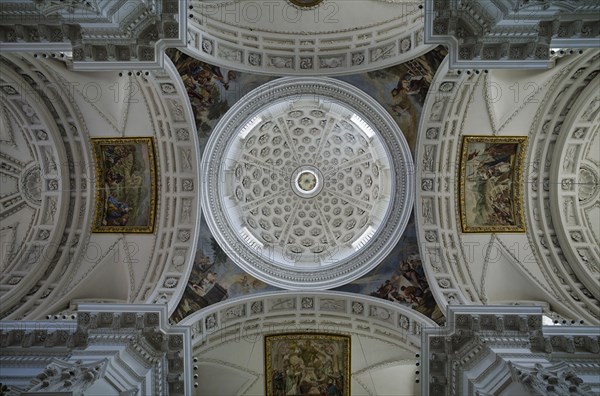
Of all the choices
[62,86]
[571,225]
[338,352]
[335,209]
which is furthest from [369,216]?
[62,86]

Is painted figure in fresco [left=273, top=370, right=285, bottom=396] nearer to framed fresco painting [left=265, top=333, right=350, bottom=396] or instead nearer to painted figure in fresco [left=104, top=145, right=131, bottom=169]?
framed fresco painting [left=265, top=333, right=350, bottom=396]

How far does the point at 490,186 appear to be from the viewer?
16594 mm

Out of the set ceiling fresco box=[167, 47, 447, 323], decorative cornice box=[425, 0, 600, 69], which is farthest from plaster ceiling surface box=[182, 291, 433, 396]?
decorative cornice box=[425, 0, 600, 69]

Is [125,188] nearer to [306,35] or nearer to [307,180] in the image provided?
[307,180]

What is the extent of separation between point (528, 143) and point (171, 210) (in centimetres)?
1163

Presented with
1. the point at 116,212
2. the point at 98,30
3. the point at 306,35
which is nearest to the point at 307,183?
the point at 306,35

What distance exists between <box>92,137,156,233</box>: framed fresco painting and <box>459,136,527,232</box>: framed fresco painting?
10.2m

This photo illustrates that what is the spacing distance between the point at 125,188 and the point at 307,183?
24.0 feet

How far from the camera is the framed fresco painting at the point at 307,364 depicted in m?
17.7

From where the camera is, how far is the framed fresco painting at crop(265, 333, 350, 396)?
1773 centimetres

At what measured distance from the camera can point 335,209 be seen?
2112cm

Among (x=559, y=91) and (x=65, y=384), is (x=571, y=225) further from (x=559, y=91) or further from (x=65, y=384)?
(x=65, y=384)

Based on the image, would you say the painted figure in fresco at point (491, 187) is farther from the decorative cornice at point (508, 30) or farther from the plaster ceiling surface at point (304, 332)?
the decorative cornice at point (508, 30)

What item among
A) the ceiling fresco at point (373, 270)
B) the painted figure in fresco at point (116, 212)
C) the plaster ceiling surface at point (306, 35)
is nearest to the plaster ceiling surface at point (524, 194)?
the ceiling fresco at point (373, 270)
